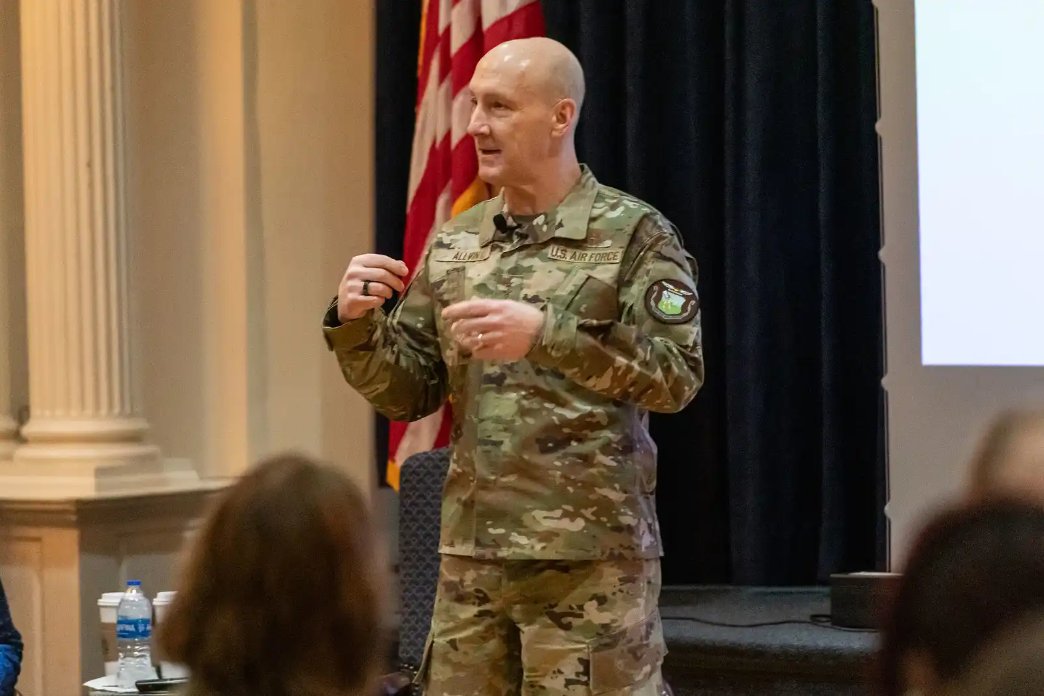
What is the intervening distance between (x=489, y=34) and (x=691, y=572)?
1589 millimetres

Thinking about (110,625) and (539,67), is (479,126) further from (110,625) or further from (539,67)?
(110,625)

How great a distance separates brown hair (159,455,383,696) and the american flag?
9.08 feet

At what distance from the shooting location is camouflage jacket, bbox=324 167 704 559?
2.05m

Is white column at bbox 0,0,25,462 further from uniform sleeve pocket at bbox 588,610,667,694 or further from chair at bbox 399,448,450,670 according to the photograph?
uniform sleeve pocket at bbox 588,610,667,694

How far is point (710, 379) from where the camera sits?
12.9 ft

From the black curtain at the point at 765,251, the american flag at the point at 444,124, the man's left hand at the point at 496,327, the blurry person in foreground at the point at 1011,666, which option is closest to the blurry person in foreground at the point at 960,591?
the blurry person in foreground at the point at 1011,666

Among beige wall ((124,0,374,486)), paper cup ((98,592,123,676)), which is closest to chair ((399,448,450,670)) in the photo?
paper cup ((98,592,123,676))

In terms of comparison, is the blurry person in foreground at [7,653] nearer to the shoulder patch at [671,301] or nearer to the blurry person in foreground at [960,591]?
the shoulder patch at [671,301]

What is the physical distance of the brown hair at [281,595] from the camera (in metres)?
1.13

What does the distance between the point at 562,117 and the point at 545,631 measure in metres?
0.78

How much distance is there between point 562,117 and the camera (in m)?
2.20

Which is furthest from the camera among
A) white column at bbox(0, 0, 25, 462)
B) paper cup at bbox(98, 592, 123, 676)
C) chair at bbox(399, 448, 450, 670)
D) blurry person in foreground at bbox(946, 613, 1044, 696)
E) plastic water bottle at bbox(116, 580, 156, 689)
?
white column at bbox(0, 0, 25, 462)

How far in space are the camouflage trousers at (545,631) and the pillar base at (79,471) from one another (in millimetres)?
1938

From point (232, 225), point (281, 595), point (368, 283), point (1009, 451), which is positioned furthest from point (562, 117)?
point (232, 225)
